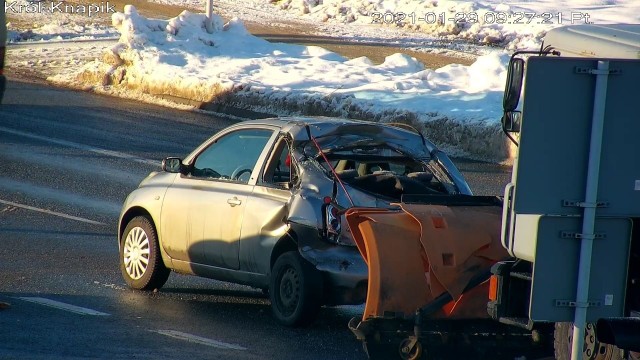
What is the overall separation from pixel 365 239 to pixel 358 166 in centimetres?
213

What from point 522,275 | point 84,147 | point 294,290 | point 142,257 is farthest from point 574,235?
point 84,147

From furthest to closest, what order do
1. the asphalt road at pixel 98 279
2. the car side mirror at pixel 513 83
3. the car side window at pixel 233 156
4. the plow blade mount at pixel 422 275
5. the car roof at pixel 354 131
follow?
1. the car side window at pixel 233 156
2. the car roof at pixel 354 131
3. the asphalt road at pixel 98 279
4. the plow blade mount at pixel 422 275
5. the car side mirror at pixel 513 83

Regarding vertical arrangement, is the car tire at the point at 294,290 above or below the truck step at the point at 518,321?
below

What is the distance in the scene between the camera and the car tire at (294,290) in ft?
29.5

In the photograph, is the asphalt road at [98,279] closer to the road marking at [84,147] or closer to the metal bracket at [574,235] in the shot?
the road marking at [84,147]

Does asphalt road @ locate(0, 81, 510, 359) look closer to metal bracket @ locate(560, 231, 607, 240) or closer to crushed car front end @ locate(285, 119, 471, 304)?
crushed car front end @ locate(285, 119, 471, 304)

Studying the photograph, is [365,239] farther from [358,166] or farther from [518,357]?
[358,166]

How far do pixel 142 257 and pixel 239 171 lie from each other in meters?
1.28

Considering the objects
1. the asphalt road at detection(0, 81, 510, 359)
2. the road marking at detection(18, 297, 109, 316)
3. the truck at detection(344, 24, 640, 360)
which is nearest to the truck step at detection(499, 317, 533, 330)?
the truck at detection(344, 24, 640, 360)

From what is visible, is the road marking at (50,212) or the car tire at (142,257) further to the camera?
the road marking at (50,212)

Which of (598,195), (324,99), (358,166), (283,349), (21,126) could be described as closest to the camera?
(598,195)

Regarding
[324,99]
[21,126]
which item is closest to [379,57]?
[324,99]

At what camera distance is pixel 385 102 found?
2083 centimetres

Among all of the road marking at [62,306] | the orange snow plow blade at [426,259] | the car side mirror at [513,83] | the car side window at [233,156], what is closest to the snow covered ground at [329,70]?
the car side window at [233,156]
